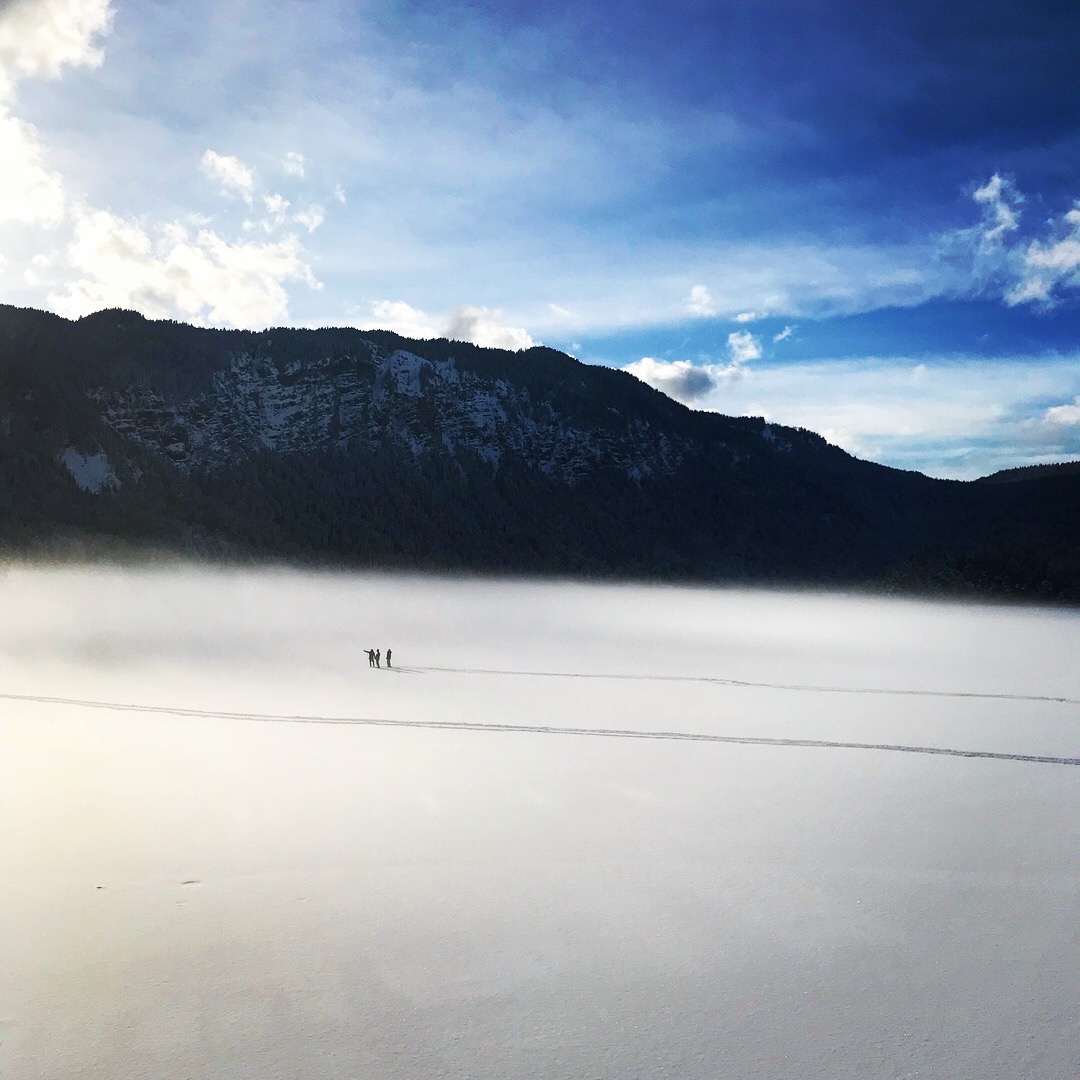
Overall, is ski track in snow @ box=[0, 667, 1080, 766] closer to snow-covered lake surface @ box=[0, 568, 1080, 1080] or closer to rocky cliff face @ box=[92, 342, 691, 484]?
snow-covered lake surface @ box=[0, 568, 1080, 1080]

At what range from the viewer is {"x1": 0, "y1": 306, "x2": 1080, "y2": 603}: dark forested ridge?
338ft

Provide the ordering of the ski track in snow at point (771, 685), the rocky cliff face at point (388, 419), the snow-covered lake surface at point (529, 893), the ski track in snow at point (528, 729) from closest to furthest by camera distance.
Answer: the snow-covered lake surface at point (529, 893) < the ski track in snow at point (528, 729) < the ski track in snow at point (771, 685) < the rocky cliff face at point (388, 419)

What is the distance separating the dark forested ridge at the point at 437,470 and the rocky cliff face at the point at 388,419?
12.8 inches

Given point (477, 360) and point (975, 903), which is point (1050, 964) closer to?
point (975, 903)

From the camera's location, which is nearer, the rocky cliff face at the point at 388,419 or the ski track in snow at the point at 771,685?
the ski track in snow at the point at 771,685

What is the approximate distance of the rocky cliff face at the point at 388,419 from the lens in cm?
12094

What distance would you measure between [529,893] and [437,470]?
420 ft

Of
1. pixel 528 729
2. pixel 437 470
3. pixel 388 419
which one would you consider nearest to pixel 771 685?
pixel 528 729

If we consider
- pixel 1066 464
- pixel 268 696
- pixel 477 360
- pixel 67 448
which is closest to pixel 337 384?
pixel 477 360

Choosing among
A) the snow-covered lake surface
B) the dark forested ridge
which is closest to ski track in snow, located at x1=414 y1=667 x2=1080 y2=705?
the snow-covered lake surface

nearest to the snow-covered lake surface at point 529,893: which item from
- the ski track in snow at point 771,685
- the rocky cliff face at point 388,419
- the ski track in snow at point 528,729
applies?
the ski track in snow at point 528,729

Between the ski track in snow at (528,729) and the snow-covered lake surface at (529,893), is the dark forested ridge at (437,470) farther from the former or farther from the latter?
the snow-covered lake surface at (529,893)

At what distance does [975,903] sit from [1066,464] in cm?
13884

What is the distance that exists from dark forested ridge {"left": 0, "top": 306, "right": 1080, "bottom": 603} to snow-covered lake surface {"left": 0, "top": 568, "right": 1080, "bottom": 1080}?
85185 millimetres
